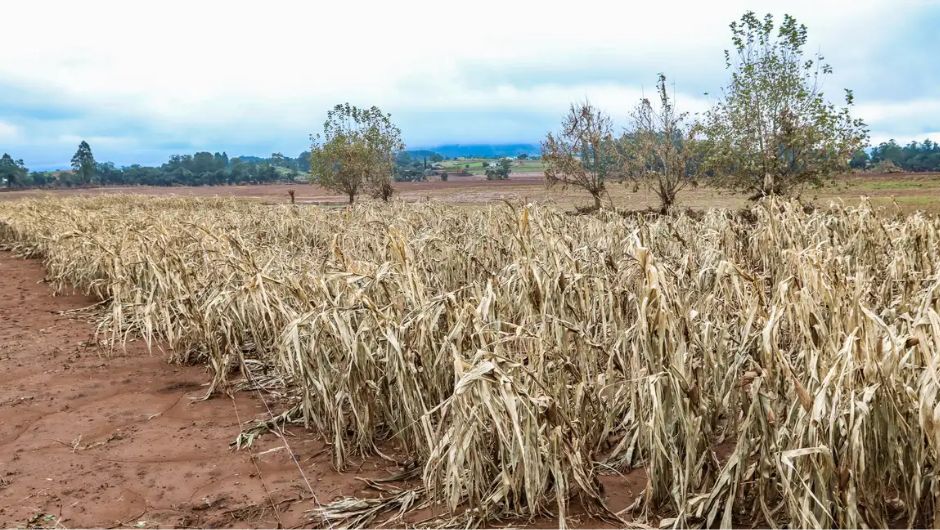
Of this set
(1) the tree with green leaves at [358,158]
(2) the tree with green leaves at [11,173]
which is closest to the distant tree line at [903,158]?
(1) the tree with green leaves at [358,158]

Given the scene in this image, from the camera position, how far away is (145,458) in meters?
4.33

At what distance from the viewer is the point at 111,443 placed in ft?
15.1

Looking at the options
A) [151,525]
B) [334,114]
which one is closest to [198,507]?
[151,525]

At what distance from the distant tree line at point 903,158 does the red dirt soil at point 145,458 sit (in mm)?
61505

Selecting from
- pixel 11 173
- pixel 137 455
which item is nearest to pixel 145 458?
pixel 137 455

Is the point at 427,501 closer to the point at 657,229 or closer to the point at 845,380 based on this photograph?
the point at 845,380

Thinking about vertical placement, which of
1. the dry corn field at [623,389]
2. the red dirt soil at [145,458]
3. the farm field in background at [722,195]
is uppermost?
the farm field in background at [722,195]

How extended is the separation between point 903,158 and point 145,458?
84.6 meters

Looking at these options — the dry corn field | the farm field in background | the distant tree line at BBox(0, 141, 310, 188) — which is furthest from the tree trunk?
the distant tree line at BBox(0, 141, 310, 188)

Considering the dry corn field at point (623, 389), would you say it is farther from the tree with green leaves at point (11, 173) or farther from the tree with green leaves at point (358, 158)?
the tree with green leaves at point (11, 173)

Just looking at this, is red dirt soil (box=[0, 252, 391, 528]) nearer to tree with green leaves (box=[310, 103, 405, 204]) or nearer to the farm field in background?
the farm field in background

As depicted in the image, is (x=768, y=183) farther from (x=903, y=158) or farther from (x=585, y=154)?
(x=903, y=158)

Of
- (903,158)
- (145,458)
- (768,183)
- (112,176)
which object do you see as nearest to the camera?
(145,458)

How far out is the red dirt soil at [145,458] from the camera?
3590mm
